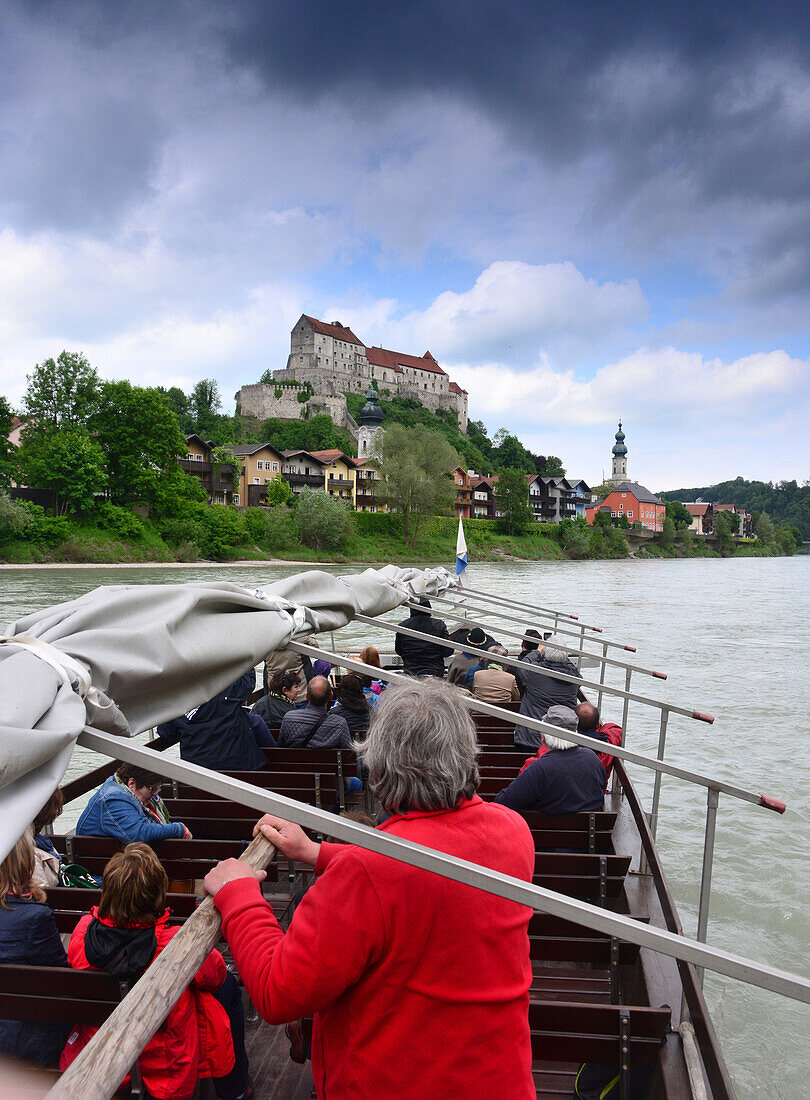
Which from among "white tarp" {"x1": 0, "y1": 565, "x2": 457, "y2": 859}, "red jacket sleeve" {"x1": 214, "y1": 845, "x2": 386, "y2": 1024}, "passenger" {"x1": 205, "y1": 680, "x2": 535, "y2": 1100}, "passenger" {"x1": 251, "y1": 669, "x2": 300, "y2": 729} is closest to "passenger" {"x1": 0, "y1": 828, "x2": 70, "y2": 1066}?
"white tarp" {"x1": 0, "y1": 565, "x2": 457, "y2": 859}

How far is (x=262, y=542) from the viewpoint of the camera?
55.9m

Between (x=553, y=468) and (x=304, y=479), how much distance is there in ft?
171

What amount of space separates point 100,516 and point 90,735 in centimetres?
5050

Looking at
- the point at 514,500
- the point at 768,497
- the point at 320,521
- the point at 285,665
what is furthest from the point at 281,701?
the point at 768,497

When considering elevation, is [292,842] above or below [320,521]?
below

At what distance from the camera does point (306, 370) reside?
10325cm

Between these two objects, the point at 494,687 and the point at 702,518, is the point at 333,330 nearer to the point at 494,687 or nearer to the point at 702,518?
the point at 702,518

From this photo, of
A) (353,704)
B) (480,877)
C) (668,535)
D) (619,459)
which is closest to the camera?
(480,877)

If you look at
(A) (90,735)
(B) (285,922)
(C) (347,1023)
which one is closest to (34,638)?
(A) (90,735)

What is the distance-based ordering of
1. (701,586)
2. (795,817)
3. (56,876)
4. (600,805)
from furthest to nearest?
(701,586) → (795,817) → (600,805) → (56,876)

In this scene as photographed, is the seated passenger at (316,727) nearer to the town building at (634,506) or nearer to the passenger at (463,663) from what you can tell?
the passenger at (463,663)

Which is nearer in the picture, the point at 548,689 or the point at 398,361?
the point at 548,689

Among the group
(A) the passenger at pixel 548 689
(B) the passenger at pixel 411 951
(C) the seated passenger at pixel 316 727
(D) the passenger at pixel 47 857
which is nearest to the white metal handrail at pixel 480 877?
(B) the passenger at pixel 411 951

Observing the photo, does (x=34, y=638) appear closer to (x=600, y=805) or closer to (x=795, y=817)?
(x=600, y=805)
